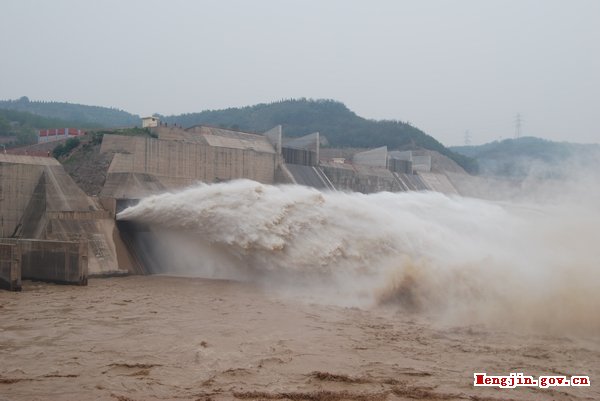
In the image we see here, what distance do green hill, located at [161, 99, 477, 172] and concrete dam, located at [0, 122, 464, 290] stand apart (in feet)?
188

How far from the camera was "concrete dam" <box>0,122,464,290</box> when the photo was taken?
67.7 feet

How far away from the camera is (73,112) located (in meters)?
175

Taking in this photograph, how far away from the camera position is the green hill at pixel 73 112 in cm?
16888

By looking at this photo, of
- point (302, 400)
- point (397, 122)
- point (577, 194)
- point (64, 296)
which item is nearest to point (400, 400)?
point (302, 400)

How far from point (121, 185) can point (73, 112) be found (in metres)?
154

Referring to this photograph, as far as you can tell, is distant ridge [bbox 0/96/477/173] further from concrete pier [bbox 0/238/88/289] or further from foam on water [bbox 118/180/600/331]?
concrete pier [bbox 0/238/88/289]

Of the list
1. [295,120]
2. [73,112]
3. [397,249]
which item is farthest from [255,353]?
[73,112]

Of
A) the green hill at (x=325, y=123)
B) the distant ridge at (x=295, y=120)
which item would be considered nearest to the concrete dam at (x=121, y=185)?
the green hill at (x=325, y=123)

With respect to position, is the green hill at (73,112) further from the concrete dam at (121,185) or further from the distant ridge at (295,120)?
the concrete dam at (121,185)

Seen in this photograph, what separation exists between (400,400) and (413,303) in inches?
338

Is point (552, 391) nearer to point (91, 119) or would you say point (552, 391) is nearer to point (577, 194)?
point (577, 194)

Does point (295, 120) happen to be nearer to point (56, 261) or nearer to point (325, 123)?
point (325, 123)

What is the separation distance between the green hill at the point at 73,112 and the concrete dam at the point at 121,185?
118m

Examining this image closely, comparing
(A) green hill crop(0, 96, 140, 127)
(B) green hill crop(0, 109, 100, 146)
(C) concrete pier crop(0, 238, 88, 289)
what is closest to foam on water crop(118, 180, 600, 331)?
(C) concrete pier crop(0, 238, 88, 289)
